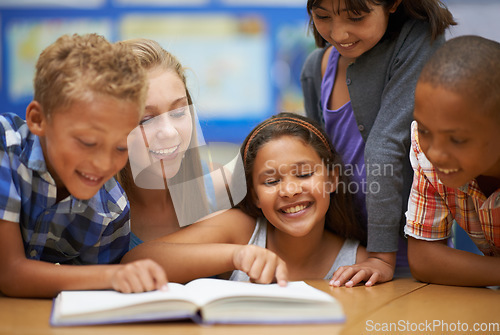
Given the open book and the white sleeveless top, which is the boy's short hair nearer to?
the open book

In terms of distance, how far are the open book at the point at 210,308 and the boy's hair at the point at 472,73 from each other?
0.42 meters

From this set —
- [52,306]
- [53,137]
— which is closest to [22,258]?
[52,306]

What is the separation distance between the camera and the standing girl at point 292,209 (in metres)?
1.36

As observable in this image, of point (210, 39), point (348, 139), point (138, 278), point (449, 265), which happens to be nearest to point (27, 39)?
point (210, 39)

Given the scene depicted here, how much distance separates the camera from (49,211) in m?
1.05

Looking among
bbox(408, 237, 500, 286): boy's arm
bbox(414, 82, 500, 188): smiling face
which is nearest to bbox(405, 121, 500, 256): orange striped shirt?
bbox(408, 237, 500, 286): boy's arm

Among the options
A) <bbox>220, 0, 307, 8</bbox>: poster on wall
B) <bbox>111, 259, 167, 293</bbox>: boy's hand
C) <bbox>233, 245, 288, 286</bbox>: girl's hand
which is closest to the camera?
<bbox>111, 259, 167, 293</bbox>: boy's hand

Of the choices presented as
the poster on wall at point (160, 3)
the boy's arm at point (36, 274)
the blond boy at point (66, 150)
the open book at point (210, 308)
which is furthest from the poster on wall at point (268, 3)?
the open book at point (210, 308)

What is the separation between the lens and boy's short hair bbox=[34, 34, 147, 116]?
3.06 ft

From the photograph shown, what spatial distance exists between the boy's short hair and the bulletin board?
6.28ft

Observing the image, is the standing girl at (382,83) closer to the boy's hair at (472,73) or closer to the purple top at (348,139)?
the purple top at (348,139)

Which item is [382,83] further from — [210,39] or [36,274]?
[210,39]

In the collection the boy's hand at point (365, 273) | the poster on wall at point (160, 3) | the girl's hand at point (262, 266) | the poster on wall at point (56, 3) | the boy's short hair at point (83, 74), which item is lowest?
the boy's hand at point (365, 273)

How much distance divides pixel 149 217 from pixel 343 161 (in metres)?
0.56
